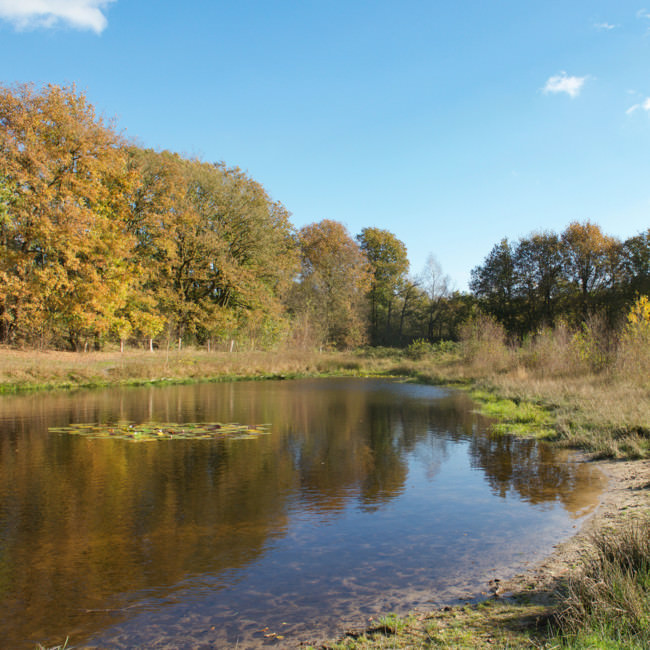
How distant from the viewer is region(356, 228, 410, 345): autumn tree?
60.2 meters

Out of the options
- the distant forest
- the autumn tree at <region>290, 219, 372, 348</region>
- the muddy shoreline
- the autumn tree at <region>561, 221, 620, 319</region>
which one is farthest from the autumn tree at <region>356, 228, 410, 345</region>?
the muddy shoreline

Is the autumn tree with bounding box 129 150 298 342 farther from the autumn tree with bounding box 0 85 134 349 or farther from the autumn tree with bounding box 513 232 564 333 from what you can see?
the autumn tree with bounding box 513 232 564 333

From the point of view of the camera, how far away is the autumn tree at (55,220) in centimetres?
2436

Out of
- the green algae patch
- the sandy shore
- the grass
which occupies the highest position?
the grass

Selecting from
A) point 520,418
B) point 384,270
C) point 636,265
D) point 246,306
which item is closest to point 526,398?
point 520,418

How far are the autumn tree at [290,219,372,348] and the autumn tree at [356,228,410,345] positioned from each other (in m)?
2.48

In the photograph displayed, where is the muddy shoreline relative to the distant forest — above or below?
below

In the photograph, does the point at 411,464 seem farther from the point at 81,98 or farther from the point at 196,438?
the point at 81,98

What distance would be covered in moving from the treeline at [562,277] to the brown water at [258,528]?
34.1 metres

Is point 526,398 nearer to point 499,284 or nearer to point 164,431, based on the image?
point 164,431

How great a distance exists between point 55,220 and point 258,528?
22867mm

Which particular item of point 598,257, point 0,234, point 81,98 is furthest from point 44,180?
point 598,257

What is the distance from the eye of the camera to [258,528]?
21.3 feet

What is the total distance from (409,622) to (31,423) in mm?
12666
